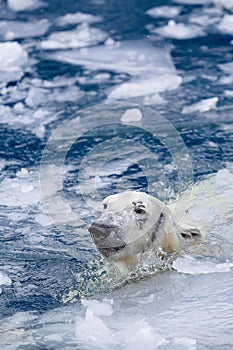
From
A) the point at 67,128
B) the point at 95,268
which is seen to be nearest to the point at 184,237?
the point at 95,268

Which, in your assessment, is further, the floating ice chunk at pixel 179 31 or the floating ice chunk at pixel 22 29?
the floating ice chunk at pixel 22 29

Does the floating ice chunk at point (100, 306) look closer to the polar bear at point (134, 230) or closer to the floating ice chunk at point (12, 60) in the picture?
the polar bear at point (134, 230)

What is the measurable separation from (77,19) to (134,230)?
5.55 meters

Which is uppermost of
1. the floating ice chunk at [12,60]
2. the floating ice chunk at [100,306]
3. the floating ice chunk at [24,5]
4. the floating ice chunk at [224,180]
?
the floating ice chunk at [100,306]

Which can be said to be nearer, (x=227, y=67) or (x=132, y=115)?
(x=132, y=115)

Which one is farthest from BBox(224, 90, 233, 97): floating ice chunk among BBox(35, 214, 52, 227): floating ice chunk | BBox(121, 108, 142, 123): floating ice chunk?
BBox(35, 214, 52, 227): floating ice chunk

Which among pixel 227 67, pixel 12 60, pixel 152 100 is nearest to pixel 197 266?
pixel 152 100

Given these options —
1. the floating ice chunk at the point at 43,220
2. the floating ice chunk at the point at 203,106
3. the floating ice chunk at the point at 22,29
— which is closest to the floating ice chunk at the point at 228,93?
the floating ice chunk at the point at 203,106

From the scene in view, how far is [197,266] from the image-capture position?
5.34m

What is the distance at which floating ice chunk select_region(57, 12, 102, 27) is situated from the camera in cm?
1013

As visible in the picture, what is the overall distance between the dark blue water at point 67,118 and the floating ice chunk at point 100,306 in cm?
26

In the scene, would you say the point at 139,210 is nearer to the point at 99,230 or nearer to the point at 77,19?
the point at 99,230

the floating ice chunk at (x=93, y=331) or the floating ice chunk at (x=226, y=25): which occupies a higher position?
the floating ice chunk at (x=93, y=331)

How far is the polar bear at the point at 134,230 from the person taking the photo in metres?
5.00
